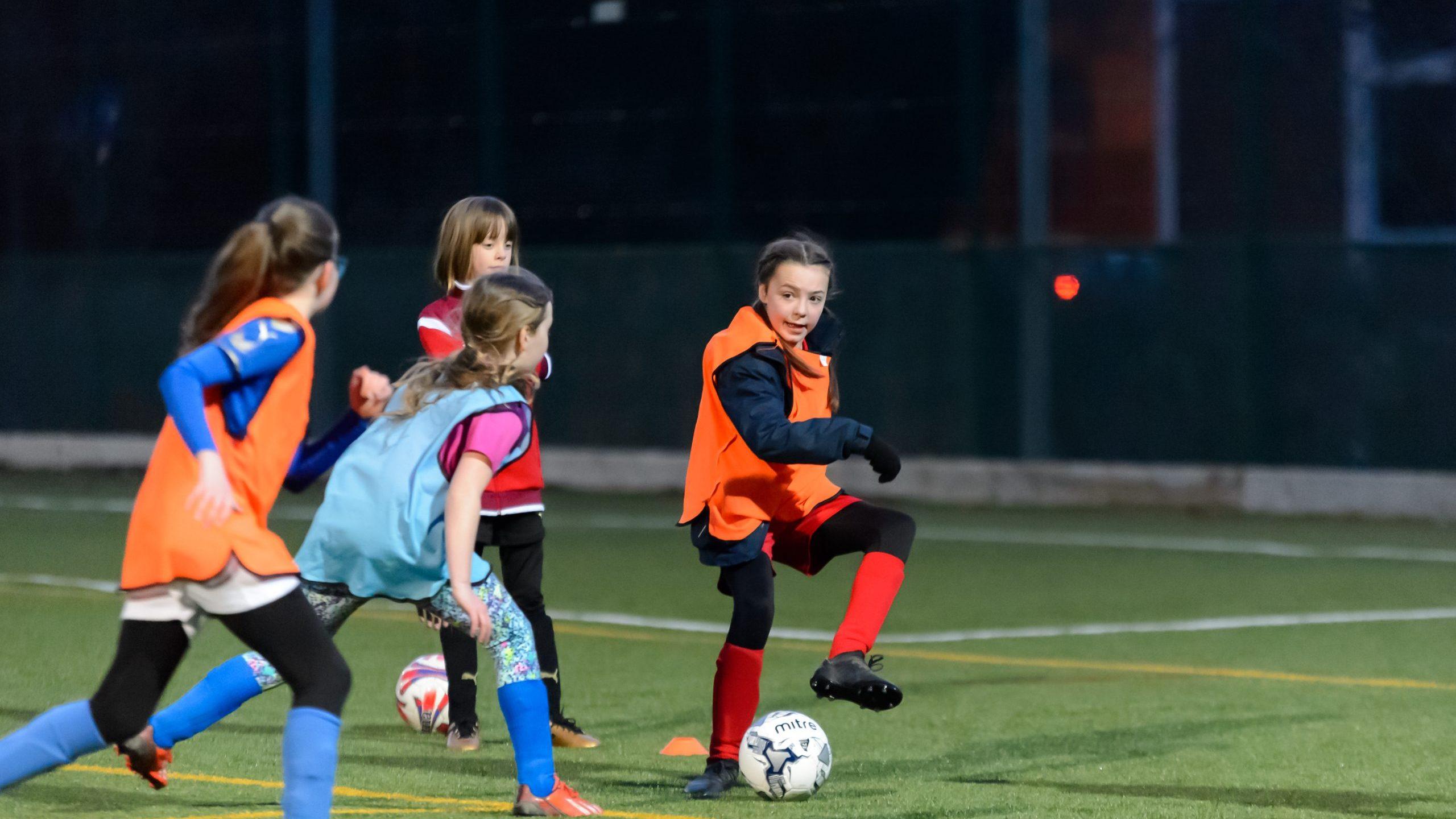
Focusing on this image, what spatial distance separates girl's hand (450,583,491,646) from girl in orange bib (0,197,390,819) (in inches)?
16.4

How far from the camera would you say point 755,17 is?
64.7 feet

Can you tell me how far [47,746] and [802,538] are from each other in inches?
97.2

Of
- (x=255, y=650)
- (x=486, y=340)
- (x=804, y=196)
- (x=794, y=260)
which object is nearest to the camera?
(x=255, y=650)

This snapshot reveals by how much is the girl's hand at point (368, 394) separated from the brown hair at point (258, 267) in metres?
0.39

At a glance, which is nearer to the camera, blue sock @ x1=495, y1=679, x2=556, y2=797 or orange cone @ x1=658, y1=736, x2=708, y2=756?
blue sock @ x1=495, y1=679, x2=556, y2=797

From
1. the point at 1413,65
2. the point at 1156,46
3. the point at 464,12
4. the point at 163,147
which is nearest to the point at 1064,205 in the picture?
the point at 1156,46

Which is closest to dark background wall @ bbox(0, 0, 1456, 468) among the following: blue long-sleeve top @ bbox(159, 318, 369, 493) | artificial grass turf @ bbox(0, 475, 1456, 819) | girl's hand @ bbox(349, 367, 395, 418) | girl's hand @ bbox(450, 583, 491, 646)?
artificial grass turf @ bbox(0, 475, 1456, 819)

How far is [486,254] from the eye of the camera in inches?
283

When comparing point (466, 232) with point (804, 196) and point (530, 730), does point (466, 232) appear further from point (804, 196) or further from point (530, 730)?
point (804, 196)

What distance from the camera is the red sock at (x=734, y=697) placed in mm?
6707

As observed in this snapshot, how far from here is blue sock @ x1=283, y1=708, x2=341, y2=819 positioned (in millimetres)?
5059

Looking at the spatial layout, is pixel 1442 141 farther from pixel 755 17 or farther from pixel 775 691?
pixel 775 691

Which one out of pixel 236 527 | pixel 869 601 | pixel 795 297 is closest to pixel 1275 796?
pixel 869 601

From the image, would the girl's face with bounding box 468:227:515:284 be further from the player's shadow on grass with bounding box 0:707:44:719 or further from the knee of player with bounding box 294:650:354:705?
the player's shadow on grass with bounding box 0:707:44:719
